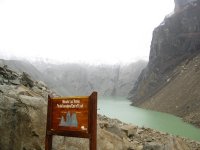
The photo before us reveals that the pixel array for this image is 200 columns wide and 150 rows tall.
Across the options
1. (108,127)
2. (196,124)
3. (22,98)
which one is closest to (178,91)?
(196,124)

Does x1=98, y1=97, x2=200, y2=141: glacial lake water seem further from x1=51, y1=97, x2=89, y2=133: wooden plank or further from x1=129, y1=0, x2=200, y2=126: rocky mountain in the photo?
x1=51, y1=97, x2=89, y2=133: wooden plank

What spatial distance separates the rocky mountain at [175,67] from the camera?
74.7 metres

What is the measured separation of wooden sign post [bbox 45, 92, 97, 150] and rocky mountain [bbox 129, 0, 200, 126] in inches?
2302

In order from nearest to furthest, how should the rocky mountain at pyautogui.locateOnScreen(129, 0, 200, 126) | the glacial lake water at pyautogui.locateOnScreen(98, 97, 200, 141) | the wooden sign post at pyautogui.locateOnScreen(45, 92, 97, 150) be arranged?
the wooden sign post at pyautogui.locateOnScreen(45, 92, 97, 150) < the glacial lake water at pyautogui.locateOnScreen(98, 97, 200, 141) < the rocky mountain at pyautogui.locateOnScreen(129, 0, 200, 126)

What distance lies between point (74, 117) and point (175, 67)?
9184 centimetres

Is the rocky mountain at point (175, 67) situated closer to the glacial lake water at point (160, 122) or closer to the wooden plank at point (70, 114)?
the glacial lake water at point (160, 122)

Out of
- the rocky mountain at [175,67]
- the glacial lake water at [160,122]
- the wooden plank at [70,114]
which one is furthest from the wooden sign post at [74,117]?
the rocky mountain at [175,67]

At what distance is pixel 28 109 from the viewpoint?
10.8 metres

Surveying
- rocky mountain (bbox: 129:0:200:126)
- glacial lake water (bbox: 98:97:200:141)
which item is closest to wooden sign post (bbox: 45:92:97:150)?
glacial lake water (bbox: 98:97:200:141)

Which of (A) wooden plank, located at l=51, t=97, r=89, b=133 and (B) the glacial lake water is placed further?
(B) the glacial lake water

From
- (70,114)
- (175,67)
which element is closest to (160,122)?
(70,114)

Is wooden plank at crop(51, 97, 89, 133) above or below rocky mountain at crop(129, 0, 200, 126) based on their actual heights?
below

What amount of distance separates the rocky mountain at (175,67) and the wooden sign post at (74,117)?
192 ft

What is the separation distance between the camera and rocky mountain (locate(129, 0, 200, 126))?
74738mm
